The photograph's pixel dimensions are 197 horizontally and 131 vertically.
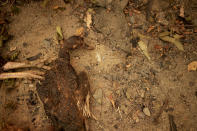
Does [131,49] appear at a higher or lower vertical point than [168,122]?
higher

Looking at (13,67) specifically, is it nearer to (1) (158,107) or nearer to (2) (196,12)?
(1) (158,107)

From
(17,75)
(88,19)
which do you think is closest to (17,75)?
(17,75)

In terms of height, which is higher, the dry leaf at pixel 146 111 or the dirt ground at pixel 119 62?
the dirt ground at pixel 119 62

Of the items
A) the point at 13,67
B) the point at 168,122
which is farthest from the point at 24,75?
the point at 168,122

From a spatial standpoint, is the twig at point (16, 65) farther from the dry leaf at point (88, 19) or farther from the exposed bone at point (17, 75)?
the dry leaf at point (88, 19)

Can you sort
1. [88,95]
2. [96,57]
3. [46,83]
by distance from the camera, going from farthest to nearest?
1. [96,57]
2. [88,95]
3. [46,83]

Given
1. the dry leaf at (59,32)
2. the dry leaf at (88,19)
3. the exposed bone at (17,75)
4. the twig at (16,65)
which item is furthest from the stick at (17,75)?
the dry leaf at (88,19)
